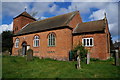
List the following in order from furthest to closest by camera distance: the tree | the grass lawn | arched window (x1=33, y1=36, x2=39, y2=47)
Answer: the tree, arched window (x1=33, y1=36, x2=39, y2=47), the grass lawn

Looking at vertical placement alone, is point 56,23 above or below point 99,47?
above

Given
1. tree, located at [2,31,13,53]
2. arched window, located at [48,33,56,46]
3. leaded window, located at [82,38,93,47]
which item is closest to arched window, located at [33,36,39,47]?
arched window, located at [48,33,56,46]

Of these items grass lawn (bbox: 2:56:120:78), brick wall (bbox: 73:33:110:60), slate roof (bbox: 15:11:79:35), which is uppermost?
slate roof (bbox: 15:11:79:35)

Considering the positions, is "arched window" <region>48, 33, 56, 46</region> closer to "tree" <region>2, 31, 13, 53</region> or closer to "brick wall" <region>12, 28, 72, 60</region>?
"brick wall" <region>12, 28, 72, 60</region>

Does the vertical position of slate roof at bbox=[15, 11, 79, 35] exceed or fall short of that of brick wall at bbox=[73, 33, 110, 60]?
it exceeds it

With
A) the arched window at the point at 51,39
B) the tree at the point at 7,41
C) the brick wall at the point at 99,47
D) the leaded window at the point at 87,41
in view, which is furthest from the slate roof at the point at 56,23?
the tree at the point at 7,41

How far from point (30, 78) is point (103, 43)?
45.2ft

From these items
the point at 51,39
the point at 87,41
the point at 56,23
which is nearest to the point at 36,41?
the point at 51,39

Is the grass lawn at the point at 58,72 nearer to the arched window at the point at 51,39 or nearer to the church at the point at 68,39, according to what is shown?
the church at the point at 68,39

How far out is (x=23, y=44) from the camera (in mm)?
25719

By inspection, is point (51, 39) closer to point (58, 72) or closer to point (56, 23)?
point (56, 23)

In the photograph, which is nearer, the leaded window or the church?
the church

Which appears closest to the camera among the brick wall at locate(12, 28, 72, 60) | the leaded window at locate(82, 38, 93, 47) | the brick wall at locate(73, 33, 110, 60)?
the brick wall at locate(73, 33, 110, 60)

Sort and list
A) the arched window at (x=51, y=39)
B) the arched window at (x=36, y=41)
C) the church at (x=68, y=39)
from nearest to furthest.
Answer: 1. the church at (x=68, y=39)
2. the arched window at (x=51, y=39)
3. the arched window at (x=36, y=41)
